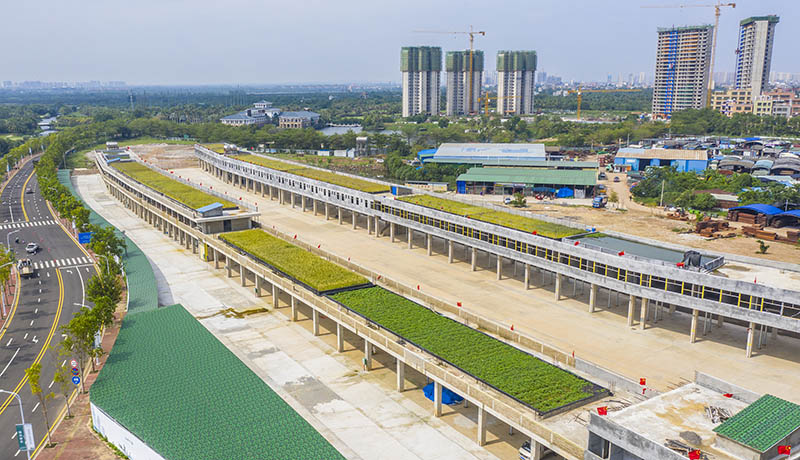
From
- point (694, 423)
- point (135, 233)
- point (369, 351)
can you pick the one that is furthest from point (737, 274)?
point (135, 233)

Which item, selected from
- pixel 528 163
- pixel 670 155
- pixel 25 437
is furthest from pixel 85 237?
pixel 670 155

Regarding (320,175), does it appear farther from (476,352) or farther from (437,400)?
(437,400)

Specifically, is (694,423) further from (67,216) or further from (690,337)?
(67,216)

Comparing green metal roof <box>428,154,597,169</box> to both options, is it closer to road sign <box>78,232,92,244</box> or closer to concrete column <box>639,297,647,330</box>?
road sign <box>78,232,92,244</box>

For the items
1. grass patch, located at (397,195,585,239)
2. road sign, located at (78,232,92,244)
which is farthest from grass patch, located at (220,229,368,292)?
road sign, located at (78,232,92,244)

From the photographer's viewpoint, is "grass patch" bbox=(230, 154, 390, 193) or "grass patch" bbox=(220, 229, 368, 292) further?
"grass patch" bbox=(230, 154, 390, 193)

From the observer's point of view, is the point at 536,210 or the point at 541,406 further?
the point at 536,210
